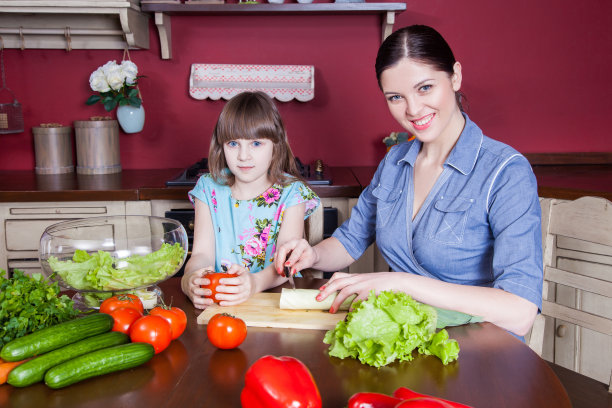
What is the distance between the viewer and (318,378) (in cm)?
104

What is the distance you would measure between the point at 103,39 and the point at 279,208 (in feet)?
5.54

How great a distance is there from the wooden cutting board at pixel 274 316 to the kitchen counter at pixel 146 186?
4.06 ft

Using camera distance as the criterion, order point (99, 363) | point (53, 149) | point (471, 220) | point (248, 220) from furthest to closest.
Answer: point (53, 149)
point (248, 220)
point (471, 220)
point (99, 363)

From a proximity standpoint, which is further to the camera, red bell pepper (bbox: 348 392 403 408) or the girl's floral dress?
the girl's floral dress

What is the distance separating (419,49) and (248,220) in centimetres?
88

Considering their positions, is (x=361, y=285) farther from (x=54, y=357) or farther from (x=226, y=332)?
(x=54, y=357)

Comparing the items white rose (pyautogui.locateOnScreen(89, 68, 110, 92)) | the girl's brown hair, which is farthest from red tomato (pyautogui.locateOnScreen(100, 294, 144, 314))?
white rose (pyautogui.locateOnScreen(89, 68, 110, 92))

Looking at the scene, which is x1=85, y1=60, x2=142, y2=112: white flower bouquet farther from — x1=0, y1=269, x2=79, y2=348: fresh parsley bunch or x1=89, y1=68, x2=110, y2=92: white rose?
x1=0, y1=269, x2=79, y2=348: fresh parsley bunch

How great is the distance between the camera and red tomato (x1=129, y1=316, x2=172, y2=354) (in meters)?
1.11

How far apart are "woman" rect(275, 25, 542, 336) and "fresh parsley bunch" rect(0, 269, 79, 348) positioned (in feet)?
1.88

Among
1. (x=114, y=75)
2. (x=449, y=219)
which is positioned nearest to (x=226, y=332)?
(x=449, y=219)

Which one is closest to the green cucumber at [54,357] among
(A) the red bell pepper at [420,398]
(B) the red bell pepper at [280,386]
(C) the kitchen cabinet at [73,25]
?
(B) the red bell pepper at [280,386]

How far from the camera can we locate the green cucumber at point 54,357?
39.0 inches

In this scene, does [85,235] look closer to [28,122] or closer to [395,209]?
[395,209]
